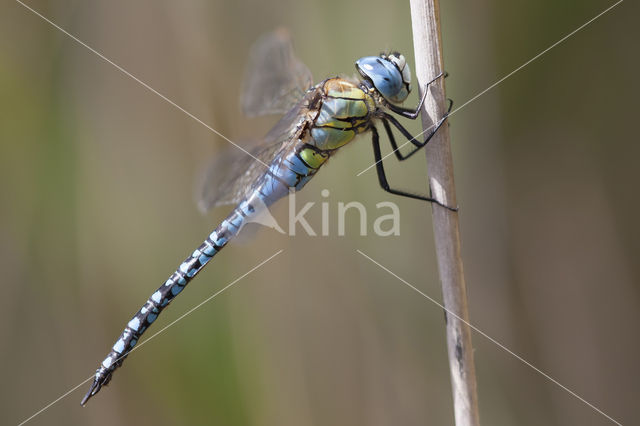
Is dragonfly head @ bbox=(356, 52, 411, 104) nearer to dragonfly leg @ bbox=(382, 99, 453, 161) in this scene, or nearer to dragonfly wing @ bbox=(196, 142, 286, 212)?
dragonfly leg @ bbox=(382, 99, 453, 161)

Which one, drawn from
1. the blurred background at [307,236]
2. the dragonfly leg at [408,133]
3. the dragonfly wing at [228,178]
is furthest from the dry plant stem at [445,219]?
the dragonfly wing at [228,178]

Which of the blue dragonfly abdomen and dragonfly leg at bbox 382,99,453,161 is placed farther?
the blue dragonfly abdomen

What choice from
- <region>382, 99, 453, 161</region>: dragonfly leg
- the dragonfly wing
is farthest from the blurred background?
<region>382, 99, 453, 161</region>: dragonfly leg

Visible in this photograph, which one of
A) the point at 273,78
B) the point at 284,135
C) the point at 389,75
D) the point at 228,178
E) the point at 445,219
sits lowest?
the point at 445,219

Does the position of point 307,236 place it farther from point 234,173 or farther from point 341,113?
point 341,113

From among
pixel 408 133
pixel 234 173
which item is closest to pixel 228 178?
pixel 234 173

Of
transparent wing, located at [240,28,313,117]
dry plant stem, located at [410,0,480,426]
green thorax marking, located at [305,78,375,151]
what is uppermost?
transparent wing, located at [240,28,313,117]
